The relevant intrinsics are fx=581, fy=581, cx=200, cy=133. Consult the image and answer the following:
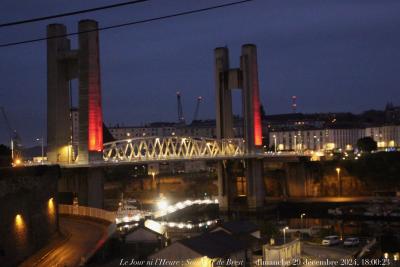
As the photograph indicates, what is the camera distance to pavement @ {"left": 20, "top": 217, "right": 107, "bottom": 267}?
898 inches

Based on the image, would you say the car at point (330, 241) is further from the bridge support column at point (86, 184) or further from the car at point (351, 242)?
the bridge support column at point (86, 184)

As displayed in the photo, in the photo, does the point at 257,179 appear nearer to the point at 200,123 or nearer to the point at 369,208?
the point at 369,208

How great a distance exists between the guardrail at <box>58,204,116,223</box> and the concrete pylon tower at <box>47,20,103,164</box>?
32.4 ft

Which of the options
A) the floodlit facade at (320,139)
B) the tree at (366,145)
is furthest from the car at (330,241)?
the floodlit facade at (320,139)

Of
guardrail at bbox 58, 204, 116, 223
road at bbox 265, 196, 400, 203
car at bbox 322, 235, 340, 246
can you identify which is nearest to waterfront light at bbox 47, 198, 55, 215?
guardrail at bbox 58, 204, 116, 223

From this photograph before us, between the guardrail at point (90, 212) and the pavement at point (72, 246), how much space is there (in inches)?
19.5

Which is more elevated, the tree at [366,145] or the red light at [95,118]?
the red light at [95,118]

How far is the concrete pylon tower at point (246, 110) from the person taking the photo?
61.8m

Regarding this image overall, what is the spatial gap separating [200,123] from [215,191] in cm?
7814

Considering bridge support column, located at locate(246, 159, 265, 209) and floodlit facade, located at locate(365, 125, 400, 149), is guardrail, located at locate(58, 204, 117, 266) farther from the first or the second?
floodlit facade, located at locate(365, 125, 400, 149)

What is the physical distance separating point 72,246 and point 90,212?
883cm

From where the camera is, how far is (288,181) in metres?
69.2

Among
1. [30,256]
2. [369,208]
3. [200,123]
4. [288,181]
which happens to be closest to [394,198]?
[369,208]

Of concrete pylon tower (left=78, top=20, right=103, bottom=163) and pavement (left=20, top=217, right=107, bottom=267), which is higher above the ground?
concrete pylon tower (left=78, top=20, right=103, bottom=163)
